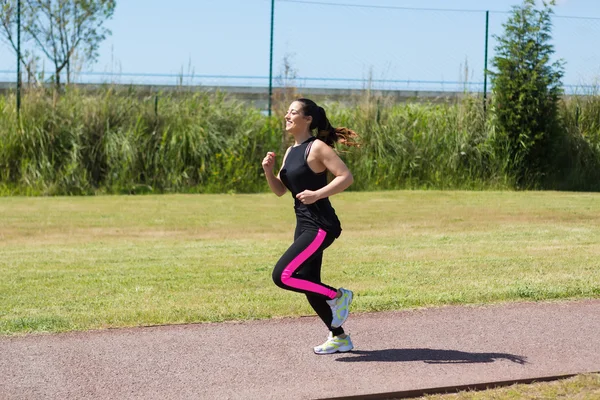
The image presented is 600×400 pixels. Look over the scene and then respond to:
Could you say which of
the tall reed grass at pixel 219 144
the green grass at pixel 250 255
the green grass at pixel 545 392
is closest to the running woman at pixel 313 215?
the green grass at pixel 545 392

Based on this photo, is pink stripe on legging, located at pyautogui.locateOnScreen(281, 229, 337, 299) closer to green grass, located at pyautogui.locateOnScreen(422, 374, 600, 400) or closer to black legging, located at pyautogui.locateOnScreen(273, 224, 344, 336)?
black legging, located at pyautogui.locateOnScreen(273, 224, 344, 336)

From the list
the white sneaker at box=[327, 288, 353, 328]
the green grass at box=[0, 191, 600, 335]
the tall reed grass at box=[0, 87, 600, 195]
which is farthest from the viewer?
the tall reed grass at box=[0, 87, 600, 195]

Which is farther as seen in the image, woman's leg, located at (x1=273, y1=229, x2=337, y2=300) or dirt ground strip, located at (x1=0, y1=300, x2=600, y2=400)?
woman's leg, located at (x1=273, y1=229, x2=337, y2=300)

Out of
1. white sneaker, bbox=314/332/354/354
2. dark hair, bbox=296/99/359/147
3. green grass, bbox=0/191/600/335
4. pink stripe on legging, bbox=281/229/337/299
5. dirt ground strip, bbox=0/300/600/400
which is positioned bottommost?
green grass, bbox=0/191/600/335

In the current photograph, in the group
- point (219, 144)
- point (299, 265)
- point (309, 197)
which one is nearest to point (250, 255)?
point (299, 265)

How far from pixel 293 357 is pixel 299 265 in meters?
0.58

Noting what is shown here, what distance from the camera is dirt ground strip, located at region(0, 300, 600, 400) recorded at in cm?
510

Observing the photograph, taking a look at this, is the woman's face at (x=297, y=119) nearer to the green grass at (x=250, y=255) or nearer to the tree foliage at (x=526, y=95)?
the green grass at (x=250, y=255)

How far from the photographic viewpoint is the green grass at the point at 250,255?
7.52 m

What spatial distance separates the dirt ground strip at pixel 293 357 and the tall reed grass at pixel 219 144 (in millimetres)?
11769

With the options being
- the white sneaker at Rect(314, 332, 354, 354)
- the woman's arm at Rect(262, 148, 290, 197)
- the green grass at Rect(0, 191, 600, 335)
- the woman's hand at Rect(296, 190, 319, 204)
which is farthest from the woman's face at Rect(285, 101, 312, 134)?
the green grass at Rect(0, 191, 600, 335)

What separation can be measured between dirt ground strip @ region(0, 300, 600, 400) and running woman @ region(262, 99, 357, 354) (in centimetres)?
30

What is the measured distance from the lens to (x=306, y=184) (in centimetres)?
573

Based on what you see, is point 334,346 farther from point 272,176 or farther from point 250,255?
point 250,255
